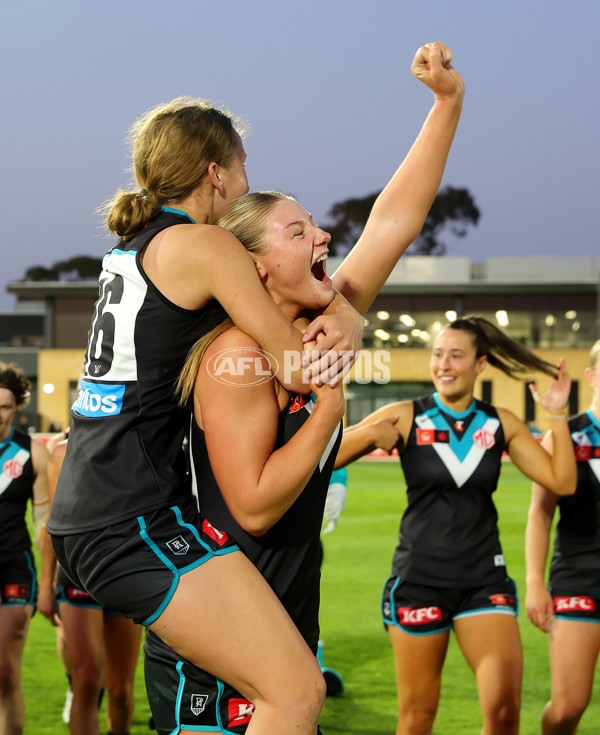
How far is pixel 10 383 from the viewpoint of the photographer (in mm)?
6242

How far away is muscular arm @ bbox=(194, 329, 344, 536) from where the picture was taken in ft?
7.63

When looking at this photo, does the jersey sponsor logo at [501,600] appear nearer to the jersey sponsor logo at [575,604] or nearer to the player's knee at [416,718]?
the jersey sponsor logo at [575,604]

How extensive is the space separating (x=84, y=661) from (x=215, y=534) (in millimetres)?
3122

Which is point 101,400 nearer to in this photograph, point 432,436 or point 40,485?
point 432,436

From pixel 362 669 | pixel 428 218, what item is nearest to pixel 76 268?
pixel 428 218

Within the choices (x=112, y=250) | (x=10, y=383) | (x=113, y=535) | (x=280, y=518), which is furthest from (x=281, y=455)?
(x=10, y=383)

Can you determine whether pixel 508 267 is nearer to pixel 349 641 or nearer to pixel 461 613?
pixel 349 641

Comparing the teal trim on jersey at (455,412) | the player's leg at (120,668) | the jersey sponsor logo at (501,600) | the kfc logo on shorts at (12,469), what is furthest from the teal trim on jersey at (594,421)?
the kfc logo on shorts at (12,469)

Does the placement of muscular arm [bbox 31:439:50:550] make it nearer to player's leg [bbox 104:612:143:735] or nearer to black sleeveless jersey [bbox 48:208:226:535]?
player's leg [bbox 104:612:143:735]

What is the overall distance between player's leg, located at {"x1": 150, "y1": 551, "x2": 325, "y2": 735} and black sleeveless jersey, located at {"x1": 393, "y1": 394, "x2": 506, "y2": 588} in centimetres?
262

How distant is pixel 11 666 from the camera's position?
5.12 metres

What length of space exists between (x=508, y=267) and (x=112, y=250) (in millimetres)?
53567

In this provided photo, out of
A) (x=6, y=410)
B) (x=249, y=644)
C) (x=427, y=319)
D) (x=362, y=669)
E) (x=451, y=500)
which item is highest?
(x=427, y=319)

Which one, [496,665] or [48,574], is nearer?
[496,665]
